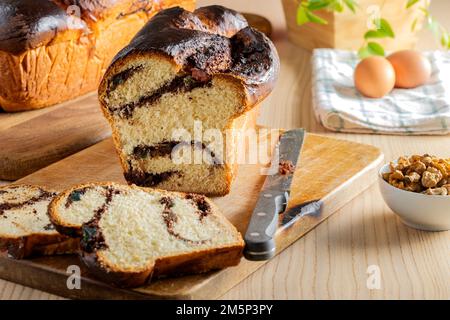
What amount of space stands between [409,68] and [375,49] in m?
0.22

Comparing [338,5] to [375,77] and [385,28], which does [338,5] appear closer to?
[385,28]

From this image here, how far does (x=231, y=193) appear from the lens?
2.93 meters

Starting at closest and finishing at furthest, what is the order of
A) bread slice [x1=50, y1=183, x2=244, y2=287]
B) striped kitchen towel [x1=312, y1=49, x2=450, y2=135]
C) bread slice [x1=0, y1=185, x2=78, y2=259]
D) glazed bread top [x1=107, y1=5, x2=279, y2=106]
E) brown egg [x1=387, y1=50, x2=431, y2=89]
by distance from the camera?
bread slice [x1=50, y1=183, x2=244, y2=287]
bread slice [x1=0, y1=185, x2=78, y2=259]
glazed bread top [x1=107, y1=5, x2=279, y2=106]
striped kitchen towel [x1=312, y1=49, x2=450, y2=135]
brown egg [x1=387, y1=50, x2=431, y2=89]

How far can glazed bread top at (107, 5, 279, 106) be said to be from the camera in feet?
9.39

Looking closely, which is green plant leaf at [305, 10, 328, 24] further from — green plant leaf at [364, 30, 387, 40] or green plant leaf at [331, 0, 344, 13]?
green plant leaf at [364, 30, 387, 40]

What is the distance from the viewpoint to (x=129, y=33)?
13.7 feet

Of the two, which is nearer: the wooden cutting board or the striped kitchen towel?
the wooden cutting board

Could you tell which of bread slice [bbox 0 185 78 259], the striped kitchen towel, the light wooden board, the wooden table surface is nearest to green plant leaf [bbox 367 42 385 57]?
the striped kitchen towel

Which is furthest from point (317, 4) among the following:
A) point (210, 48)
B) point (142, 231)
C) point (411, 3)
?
point (142, 231)

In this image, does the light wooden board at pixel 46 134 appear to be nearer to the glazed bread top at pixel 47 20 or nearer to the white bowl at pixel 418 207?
the glazed bread top at pixel 47 20

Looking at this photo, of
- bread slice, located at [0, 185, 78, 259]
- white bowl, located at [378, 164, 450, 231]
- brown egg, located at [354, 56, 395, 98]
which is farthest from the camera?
brown egg, located at [354, 56, 395, 98]

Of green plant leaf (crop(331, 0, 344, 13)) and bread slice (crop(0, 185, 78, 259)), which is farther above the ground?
bread slice (crop(0, 185, 78, 259))

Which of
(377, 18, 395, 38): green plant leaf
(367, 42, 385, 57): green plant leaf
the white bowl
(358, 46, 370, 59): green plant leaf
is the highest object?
the white bowl

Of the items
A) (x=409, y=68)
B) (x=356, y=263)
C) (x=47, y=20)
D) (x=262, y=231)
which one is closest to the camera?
(x=262, y=231)
